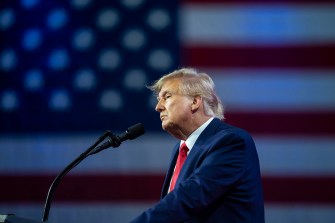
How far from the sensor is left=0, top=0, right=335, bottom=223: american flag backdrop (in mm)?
3688

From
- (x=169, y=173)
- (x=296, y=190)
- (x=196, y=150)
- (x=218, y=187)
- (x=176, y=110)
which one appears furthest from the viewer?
(x=296, y=190)

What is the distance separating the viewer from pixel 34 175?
381cm

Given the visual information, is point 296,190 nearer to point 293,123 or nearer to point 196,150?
point 293,123

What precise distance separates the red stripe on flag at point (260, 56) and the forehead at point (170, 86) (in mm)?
1610

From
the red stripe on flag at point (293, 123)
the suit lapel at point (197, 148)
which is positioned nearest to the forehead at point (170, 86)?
the suit lapel at point (197, 148)

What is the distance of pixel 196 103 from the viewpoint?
2186mm

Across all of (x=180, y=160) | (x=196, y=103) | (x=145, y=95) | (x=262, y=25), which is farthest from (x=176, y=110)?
(x=262, y=25)

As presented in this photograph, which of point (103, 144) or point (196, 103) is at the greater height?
point (196, 103)

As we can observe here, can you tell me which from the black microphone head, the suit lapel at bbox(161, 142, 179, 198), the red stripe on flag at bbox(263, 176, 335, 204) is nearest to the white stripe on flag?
the red stripe on flag at bbox(263, 176, 335, 204)

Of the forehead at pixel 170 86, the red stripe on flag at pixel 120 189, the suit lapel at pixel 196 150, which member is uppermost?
the forehead at pixel 170 86

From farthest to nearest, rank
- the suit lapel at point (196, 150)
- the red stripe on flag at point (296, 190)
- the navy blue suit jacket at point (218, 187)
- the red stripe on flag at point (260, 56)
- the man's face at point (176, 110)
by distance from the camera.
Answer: the red stripe on flag at point (260, 56) → the red stripe on flag at point (296, 190) → the man's face at point (176, 110) → the suit lapel at point (196, 150) → the navy blue suit jacket at point (218, 187)

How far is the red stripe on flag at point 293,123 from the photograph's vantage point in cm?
369

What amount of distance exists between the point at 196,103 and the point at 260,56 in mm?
1709

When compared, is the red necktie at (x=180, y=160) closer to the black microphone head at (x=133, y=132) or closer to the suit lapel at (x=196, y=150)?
the suit lapel at (x=196, y=150)
